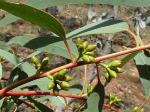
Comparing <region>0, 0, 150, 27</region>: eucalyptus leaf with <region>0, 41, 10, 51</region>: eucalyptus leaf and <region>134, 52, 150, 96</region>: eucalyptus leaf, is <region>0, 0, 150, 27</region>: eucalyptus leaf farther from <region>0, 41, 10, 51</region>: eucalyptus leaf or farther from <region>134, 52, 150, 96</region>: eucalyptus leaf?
<region>0, 41, 10, 51</region>: eucalyptus leaf

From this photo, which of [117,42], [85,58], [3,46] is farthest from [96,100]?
[117,42]

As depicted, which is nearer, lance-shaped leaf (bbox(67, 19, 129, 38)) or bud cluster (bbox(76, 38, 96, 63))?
bud cluster (bbox(76, 38, 96, 63))

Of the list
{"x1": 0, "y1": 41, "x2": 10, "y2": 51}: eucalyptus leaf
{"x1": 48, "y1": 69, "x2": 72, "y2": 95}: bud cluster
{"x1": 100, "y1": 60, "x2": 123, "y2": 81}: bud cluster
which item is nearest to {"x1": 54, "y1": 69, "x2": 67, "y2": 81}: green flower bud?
{"x1": 48, "y1": 69, "x2": 72, "y2": 95}: bud cluster

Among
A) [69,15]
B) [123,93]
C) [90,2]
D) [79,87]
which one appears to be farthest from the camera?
[69,15]

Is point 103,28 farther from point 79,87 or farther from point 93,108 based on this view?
point 79,87

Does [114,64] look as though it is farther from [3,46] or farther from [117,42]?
[117,42]

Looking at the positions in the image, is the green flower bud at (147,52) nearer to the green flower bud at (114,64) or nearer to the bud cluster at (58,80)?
the green flower bud at (114,64)

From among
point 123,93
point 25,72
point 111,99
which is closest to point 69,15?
point 123,93

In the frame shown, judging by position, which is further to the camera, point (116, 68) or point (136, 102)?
point (136, 102)

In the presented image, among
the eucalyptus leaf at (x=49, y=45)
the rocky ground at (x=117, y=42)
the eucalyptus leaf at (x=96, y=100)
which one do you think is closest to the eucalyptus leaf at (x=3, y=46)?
the eucalyptus leaf at (x=49, y=45)
